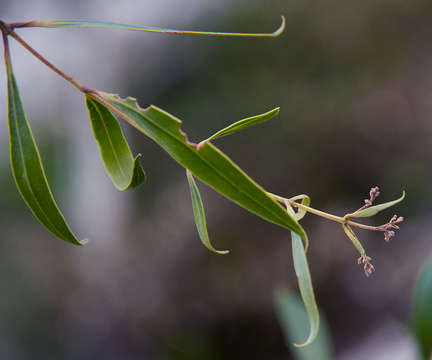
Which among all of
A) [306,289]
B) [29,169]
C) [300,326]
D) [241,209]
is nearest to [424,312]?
[300,326]

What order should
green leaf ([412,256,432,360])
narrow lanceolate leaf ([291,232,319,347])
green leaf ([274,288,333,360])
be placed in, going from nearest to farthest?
narrow lanceolate leaf ([291,232,319,347]) → green leaf ([412,256,432,360]) → green leaf ([274,288,333,360])

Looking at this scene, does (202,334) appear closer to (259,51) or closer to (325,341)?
(325,341)

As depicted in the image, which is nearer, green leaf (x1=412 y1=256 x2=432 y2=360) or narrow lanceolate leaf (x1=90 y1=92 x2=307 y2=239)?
narrow lanceolate leaf (x1=90 y1=92 x2=307 y2=239)

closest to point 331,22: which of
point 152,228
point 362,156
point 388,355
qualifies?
point 362,156

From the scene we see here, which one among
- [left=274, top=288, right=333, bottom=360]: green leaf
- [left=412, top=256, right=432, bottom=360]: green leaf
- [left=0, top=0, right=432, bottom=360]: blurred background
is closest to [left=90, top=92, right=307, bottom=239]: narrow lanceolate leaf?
[left=412, top=256, right=432, bottom=360]: green leaf

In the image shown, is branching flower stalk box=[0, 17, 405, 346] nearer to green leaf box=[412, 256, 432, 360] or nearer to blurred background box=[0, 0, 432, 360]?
green leaf box=[412, 256, 432, 360]

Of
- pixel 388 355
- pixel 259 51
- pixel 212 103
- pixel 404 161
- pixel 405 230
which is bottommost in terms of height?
pixel 388 355
